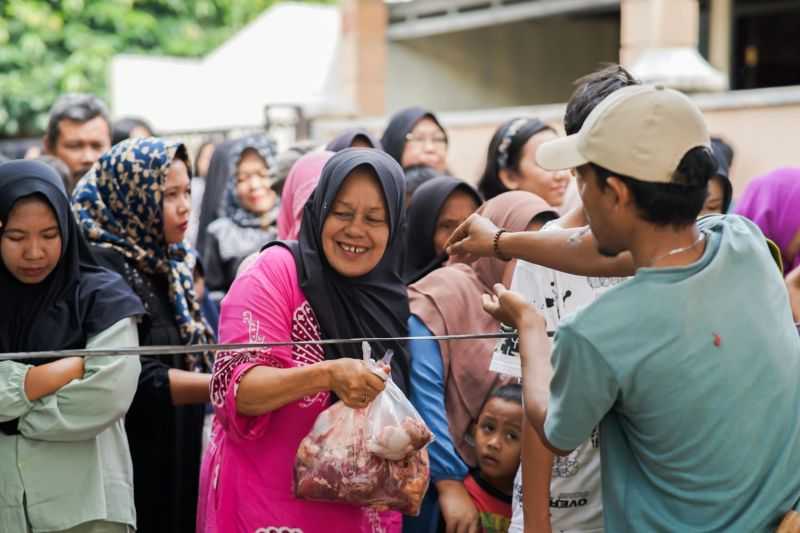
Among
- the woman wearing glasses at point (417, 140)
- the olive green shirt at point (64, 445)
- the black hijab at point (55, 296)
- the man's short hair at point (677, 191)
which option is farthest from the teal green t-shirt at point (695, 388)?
the woman wearing glasses at point (417, 140)

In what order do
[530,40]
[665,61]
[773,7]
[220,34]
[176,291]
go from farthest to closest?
1. [220,34]
2. [530,40]
3. [773,7]
4. [665,61]
5. [176,291]

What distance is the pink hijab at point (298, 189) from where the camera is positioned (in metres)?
4.25

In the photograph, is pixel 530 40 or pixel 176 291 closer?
pixel 176 291

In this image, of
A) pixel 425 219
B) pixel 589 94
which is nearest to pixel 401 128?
pixel 425 219

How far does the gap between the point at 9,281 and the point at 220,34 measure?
19.2 m

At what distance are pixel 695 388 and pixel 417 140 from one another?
3617mm

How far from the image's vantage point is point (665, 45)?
31.9ft

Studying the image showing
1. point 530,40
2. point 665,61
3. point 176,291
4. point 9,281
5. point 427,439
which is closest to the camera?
point 427,439

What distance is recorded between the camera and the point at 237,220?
6680 millimetres

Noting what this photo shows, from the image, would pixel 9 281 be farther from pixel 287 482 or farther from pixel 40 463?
pixel 287 482

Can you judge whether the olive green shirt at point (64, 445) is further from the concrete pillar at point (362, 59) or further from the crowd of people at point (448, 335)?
the concrete pillar at point (362, 59)

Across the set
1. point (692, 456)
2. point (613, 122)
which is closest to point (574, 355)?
point (692, 456)

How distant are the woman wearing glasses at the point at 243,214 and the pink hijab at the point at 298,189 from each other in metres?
1.74

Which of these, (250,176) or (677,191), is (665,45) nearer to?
(250,176)
